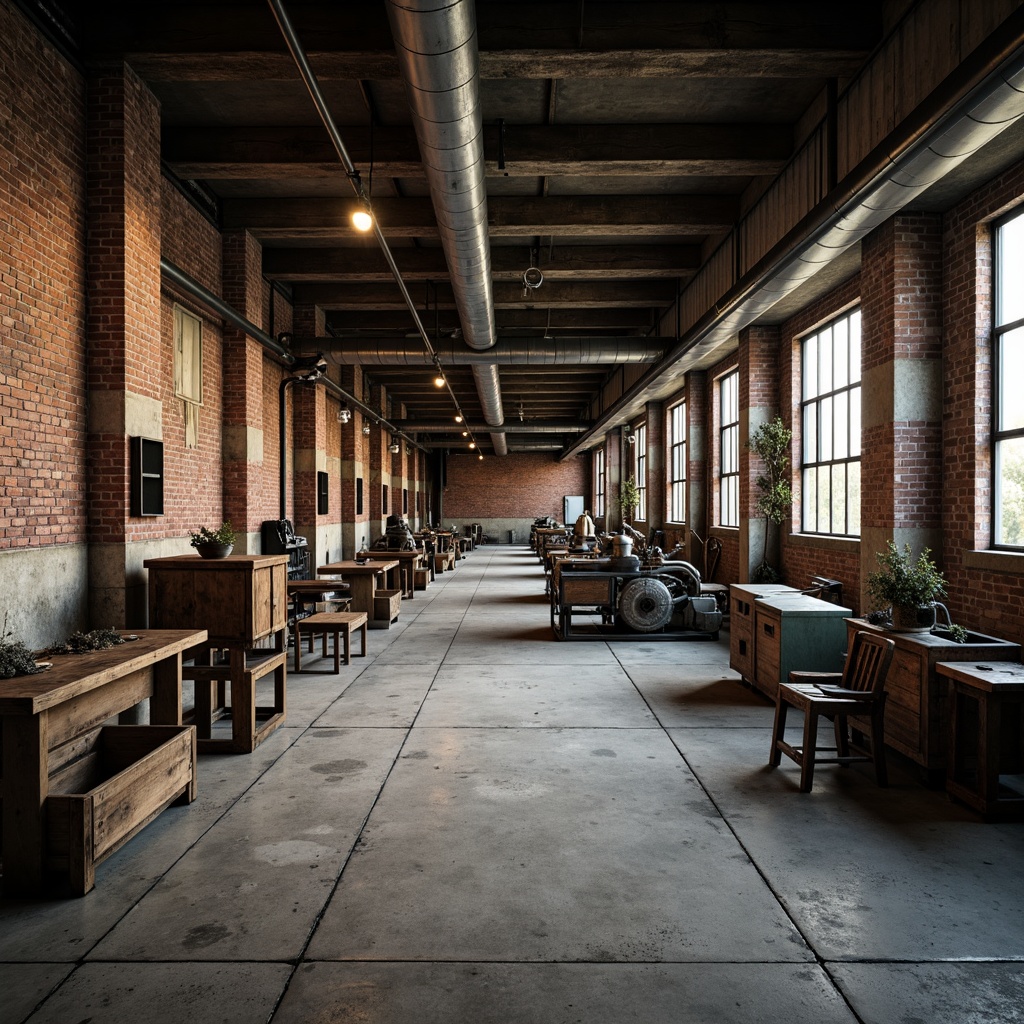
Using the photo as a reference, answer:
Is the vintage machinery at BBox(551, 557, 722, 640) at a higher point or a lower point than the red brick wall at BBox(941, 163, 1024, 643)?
lower

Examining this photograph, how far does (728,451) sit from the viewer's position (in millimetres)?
13102

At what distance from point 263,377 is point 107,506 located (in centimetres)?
550

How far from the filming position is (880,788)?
14.2 feet

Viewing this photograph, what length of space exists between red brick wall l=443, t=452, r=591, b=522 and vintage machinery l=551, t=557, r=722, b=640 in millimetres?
23031

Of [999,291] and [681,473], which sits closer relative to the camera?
[999,291]

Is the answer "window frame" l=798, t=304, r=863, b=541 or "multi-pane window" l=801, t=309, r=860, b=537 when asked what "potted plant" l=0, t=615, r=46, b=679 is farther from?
"multi-pane window" l=801, t=309, r=860, b=537

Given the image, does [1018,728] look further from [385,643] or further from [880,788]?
[385,643]

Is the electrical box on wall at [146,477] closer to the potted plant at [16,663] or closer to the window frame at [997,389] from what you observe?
the potted plant at [16,663]

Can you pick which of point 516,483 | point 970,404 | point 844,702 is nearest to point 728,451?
point 970,404

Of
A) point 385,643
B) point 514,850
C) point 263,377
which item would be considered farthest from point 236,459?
point 514,850

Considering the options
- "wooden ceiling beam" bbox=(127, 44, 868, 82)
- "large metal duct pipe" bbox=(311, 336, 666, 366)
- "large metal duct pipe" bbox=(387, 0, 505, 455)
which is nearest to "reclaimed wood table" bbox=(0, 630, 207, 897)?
"large metal duct pipe" bbox=(387, 0, 505, 455)

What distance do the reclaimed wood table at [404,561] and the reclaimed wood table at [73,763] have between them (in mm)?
9112

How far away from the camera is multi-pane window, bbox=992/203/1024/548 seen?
5703mm

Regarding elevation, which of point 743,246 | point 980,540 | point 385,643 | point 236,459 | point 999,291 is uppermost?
point 743,246
